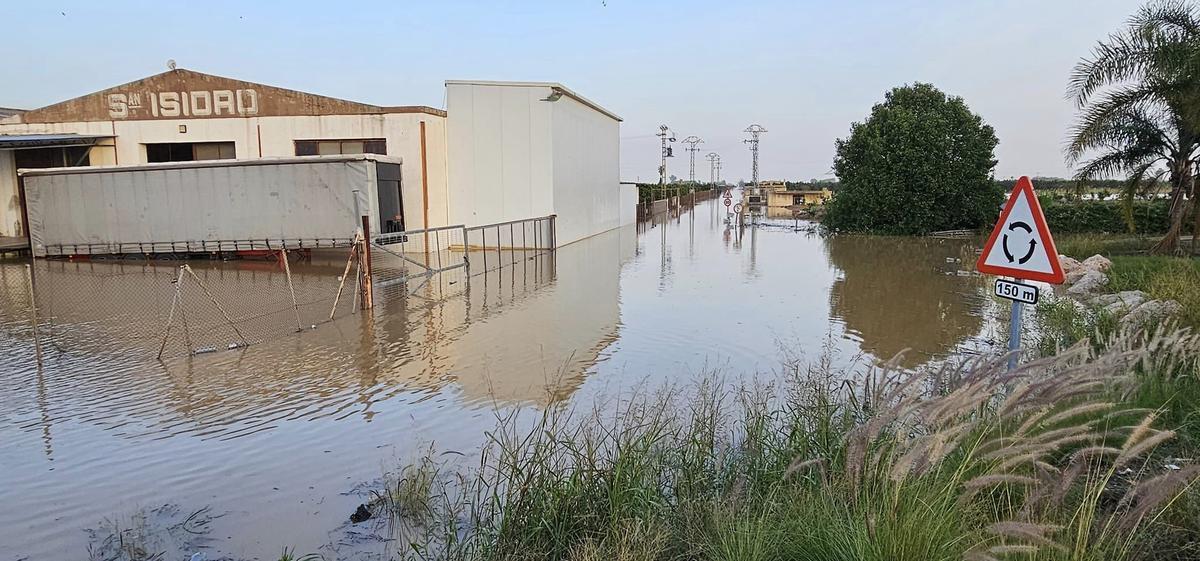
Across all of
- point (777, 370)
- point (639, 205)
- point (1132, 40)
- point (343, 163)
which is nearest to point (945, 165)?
point (1132, 40)

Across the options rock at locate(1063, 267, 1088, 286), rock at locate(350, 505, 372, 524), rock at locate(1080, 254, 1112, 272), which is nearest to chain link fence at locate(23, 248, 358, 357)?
rock at locate(350, 505, 372, 524)

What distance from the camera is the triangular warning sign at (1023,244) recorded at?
4793 mm

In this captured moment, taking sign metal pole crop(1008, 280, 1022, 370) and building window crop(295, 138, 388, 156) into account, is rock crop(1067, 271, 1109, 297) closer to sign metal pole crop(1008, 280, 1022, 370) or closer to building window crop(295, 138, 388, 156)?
sign metal pole crop(1008, 280, 1022, 370)

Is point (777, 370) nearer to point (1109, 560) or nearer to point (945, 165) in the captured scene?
point (1109, 560)

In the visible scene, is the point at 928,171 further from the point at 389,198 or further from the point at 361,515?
the point at 361,515

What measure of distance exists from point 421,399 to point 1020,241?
18.8ft

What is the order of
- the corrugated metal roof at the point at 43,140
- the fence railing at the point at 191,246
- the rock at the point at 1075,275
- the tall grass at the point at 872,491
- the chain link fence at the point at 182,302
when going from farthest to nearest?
1. the corrugated metal roof at the point at 43,140
2. the fence railing at the point at 191,246
3. the rock at the point at 1075,275
4. the chain link fence at the point at 182,302
5. the tall grass at the point at 872,491

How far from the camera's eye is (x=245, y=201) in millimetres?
21109

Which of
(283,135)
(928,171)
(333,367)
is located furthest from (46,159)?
(928,171)

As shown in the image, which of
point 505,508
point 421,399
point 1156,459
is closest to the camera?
point 505,508

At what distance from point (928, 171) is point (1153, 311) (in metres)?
24.2

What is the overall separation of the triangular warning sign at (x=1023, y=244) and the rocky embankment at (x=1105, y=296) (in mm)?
2484

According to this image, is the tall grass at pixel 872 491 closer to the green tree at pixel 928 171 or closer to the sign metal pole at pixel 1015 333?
the sign metal pole at pixel 1015 333

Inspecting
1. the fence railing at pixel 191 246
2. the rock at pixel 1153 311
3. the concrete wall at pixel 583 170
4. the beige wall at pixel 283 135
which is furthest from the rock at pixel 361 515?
the concrete wall at pixel 583 170
